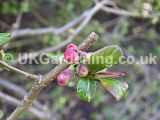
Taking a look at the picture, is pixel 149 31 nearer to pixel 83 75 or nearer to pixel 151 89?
pixel 151 89

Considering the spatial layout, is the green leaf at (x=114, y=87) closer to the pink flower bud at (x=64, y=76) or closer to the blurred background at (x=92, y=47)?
the pink flower bud at (x=64, y=76)

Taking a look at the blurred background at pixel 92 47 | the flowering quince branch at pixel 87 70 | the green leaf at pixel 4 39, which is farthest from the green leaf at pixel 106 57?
the blurred background at pixel 92 47

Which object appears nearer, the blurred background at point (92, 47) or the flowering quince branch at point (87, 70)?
the flowering quince branch at point (87, 70)

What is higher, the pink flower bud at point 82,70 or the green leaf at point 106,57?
the green leaf at point 106,57

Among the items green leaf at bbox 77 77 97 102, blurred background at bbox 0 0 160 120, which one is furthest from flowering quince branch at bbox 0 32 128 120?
blurred background at bbox 0 0 160 120

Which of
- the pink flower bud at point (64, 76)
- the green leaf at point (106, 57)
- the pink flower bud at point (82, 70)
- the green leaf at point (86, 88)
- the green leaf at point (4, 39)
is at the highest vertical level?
the green leaf at point (4, 39)

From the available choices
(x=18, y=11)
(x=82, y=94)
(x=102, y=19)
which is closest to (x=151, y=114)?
(x=102, y=19)

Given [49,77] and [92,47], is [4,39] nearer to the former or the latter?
[49,77]
